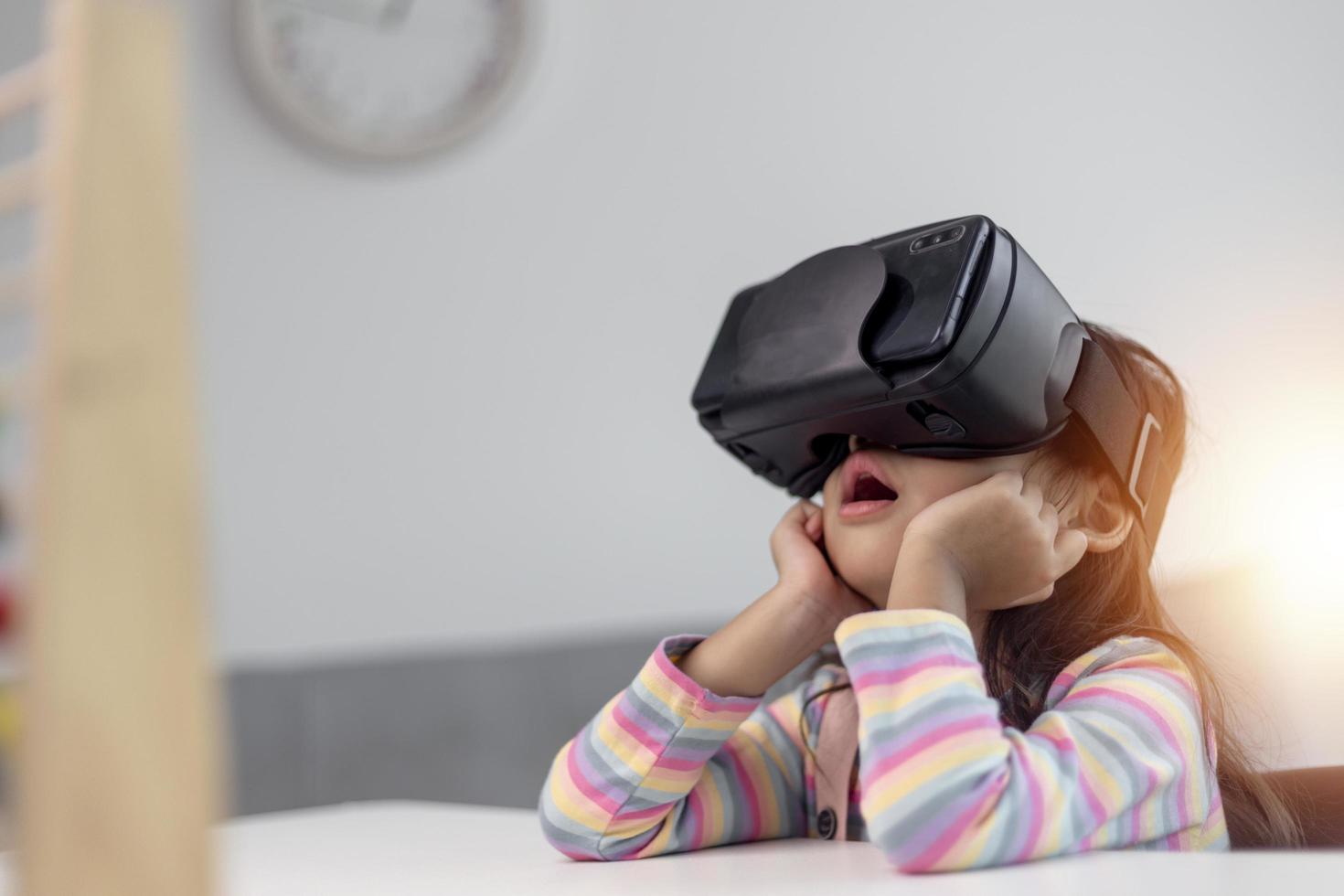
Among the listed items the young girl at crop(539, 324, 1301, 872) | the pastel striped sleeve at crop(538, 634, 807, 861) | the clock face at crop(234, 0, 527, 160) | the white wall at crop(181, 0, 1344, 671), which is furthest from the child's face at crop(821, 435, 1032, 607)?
the clock face at crop(234, 0, 527, 160)

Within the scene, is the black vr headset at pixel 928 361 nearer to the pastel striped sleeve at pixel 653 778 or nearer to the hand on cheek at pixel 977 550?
the hand on cheek at pixel 977 550

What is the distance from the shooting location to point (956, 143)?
141 centimetres

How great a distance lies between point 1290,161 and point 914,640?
0.99 meters

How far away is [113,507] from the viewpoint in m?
0.31

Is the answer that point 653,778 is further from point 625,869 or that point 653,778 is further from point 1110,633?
point 1110,633

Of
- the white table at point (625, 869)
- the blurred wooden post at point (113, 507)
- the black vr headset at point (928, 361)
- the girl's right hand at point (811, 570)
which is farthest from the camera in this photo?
the girl's right hand at point (811, 570)

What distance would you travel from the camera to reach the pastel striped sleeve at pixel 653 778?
0.72 m

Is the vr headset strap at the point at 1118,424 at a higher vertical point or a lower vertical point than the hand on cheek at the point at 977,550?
higher

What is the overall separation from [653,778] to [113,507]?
47 cm

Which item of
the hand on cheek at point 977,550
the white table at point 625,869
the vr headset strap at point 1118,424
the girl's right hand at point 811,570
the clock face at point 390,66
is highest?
the clock face at point 390,66

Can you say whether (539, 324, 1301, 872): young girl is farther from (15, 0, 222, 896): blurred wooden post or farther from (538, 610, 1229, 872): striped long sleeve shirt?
(15, 0, 222, 896): blurred wooden post

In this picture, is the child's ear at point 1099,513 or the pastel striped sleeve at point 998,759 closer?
the pastel striped sleeve at point 998,759

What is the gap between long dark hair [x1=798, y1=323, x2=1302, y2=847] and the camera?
75 cm

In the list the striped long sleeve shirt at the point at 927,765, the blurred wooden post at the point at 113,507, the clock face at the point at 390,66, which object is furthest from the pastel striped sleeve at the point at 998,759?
the clock face at the point at 390,66
